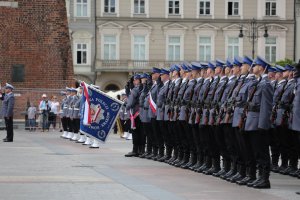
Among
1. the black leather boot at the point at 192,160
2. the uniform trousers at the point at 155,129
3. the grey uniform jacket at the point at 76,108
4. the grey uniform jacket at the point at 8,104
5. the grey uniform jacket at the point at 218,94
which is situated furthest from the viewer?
the grey uniform jacket at the point at 76,108

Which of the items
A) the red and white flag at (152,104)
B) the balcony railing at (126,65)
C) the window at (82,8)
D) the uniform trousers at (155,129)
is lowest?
the uniform trousers at (155,129)

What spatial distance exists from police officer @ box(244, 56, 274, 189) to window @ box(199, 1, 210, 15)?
205 feet

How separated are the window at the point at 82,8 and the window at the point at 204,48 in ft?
31.3

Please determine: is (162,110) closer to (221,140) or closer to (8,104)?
(221,140)

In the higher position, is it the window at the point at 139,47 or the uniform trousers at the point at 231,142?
the window at the point at 139,47

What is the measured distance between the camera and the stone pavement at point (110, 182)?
14.7 meters

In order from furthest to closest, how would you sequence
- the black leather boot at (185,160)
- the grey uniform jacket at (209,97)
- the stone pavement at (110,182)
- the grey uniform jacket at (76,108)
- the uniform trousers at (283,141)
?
the grey uniform jacket at (76,108) < the black leather boot at (185,160) < the uniform trousers at (283,141) < the grey uniform jacket at (209,97) < the stone pavement at (110,182)

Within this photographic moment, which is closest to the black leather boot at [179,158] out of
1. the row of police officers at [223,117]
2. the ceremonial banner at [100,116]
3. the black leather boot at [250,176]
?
the row of police officers at [223,117]

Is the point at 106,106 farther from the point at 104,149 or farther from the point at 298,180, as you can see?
the point at 298,180

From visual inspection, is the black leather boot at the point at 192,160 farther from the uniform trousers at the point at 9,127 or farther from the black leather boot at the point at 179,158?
the uniform trousers at the point at 9,127

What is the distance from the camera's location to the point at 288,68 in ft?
64.1

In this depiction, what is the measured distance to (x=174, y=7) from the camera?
78.3 m

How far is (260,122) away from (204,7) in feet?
207

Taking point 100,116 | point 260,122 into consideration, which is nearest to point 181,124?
point 260,122
